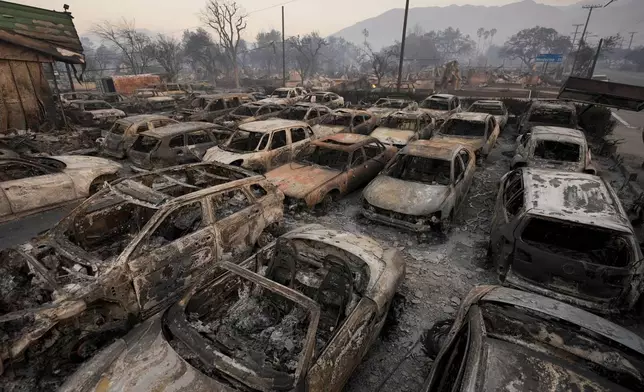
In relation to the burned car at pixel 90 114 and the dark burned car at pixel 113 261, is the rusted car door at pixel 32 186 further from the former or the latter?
the burned car at pixel 90 114

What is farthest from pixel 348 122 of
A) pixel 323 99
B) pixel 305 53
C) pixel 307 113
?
pixel 305 53

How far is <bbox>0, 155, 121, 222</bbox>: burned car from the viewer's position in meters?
6.04

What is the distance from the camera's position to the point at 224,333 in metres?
3.17

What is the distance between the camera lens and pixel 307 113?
11984 millimetres

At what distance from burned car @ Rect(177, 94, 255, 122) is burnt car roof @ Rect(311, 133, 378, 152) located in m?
8.58

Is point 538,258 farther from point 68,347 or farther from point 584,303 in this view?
point 68,347

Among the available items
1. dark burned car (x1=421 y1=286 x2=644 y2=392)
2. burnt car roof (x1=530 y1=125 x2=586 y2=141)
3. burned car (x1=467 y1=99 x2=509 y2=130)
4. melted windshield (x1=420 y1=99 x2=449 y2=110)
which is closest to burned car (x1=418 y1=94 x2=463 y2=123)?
melted windshield (x1=420 y1=99 x2=449 y2=110)

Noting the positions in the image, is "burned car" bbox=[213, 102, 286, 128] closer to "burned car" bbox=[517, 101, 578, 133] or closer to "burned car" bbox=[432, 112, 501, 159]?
"burned car" bbox=[432, 112, 501, 159]

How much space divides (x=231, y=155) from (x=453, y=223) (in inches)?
225

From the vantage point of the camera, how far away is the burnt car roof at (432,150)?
6703 mm

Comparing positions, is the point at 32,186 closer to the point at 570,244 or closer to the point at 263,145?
the point at 263,145

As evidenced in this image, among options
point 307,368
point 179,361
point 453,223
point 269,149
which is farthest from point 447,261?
point 269,149

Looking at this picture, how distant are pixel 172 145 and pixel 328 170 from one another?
4770mm

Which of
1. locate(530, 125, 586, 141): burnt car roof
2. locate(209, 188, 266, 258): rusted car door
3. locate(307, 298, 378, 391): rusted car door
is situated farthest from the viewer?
locate(530, 125, 586, 141): burnt car roof
